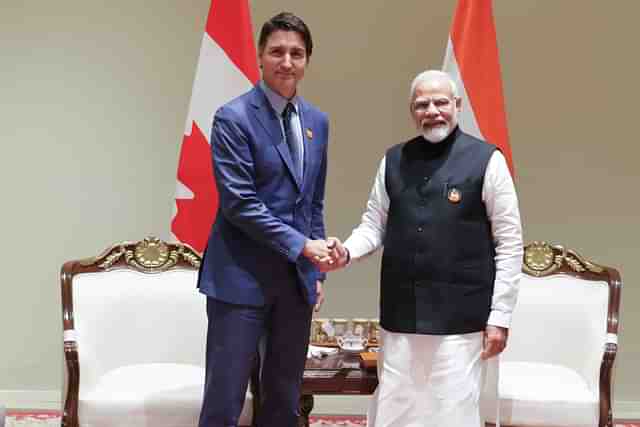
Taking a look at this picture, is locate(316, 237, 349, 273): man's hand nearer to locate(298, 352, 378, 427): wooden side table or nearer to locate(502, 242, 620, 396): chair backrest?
locate(298, 352, 378, 427): wooden side table

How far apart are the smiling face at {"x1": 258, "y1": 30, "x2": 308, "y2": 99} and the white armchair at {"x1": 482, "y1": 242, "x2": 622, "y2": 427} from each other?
1552mm

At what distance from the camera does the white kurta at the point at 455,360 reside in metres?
2.51

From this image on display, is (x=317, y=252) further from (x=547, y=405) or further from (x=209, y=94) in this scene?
(x=209, y=94)

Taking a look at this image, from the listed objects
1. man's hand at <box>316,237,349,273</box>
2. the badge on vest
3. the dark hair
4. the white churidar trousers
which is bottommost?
the white churidar trousers

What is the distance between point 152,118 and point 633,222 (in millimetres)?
2649

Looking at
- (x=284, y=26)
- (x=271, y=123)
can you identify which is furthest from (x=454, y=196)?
(x=284, y=26)

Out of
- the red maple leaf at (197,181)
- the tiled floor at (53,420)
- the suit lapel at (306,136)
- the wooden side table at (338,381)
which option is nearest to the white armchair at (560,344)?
the wooden side table at (338,381)

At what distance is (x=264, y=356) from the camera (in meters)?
2.51

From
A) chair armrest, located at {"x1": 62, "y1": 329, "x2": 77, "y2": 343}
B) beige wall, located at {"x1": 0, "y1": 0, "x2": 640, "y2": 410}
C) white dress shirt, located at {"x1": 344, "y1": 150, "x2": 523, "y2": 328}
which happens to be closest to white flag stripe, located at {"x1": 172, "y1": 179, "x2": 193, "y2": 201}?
beige wall, located at {"x1": 0, "y1": 0, "x2": 640, "y2": 410}

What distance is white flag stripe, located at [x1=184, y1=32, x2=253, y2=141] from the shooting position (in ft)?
12.1

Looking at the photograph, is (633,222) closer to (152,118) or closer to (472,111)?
(472,111)

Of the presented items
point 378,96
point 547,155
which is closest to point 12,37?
point 378,96

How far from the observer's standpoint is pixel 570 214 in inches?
168

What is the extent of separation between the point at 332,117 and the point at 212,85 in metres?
0.79
